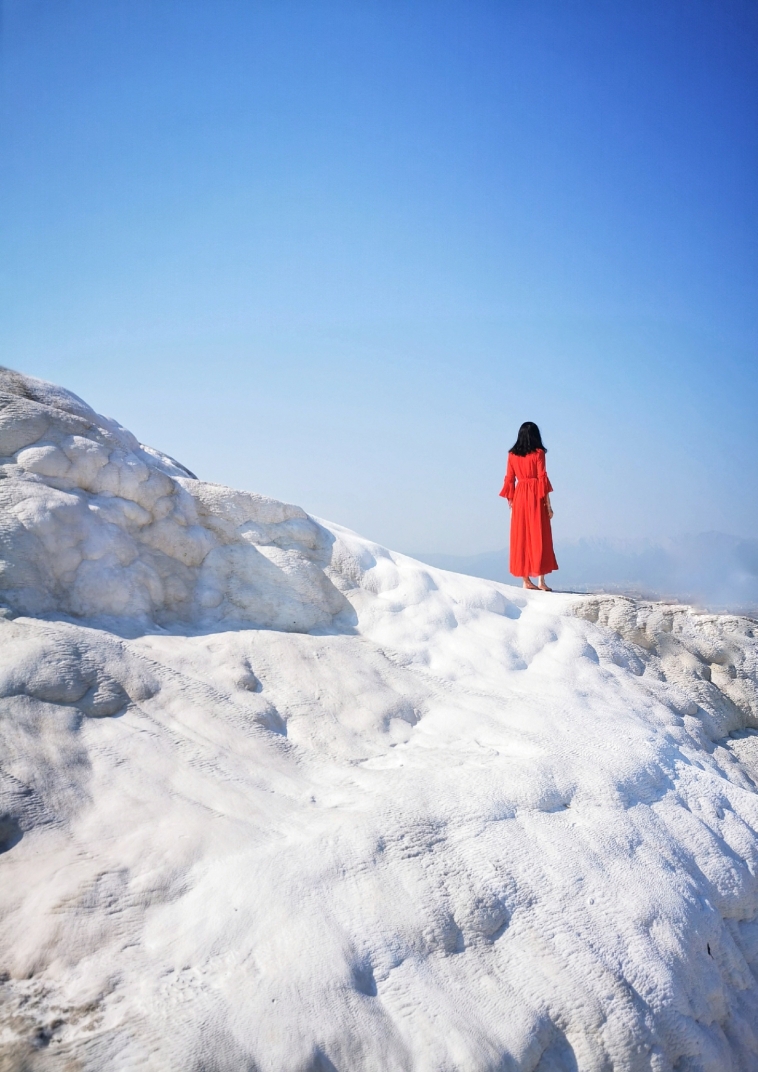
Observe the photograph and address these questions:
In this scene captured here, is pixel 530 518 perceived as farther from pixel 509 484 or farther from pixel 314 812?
pixel 314 812

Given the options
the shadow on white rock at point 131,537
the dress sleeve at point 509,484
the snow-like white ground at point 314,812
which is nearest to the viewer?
the snow-like white ground at point 314,812

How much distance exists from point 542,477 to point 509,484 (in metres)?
0.42

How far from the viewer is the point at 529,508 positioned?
7496mm

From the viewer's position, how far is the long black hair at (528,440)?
771 cm

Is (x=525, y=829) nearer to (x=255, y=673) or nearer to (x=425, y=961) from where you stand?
(x=425, y=961)

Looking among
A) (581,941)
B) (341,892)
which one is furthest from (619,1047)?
(341,892)

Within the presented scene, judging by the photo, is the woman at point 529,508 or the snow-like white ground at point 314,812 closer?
the snow-like white ground at point 314,812

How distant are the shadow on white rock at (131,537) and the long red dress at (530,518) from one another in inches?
130

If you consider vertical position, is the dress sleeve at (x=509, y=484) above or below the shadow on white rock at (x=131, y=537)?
above

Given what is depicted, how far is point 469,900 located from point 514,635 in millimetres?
2401

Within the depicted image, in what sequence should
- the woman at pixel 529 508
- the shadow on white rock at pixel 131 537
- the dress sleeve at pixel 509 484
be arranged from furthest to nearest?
the dress sleeve at pixel 509 484, the woman at pixel 529 508, the shadow on white rock at pixel 131 537

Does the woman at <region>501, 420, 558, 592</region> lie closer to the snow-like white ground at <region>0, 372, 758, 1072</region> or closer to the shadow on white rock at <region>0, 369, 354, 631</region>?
the snow-like white ground at <region>0, 372, 758, 1072</region>

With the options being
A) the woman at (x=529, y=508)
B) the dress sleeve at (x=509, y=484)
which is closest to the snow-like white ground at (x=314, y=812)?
the woman at (x=529, y=508)

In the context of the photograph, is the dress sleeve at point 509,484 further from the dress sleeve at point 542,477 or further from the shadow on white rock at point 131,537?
the shadow on white rock at point 131,537
